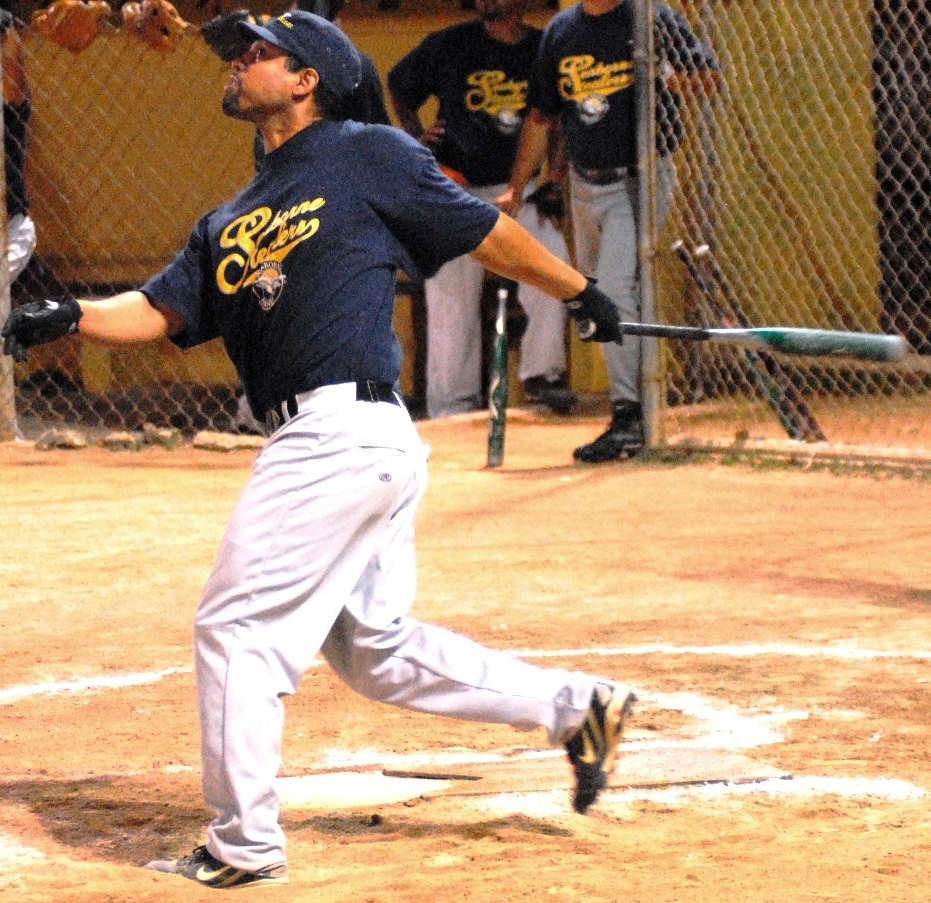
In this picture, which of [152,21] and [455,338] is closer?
[152,21]

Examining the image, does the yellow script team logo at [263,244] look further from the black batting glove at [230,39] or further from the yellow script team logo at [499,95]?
the yellow script team logo at [499,95]

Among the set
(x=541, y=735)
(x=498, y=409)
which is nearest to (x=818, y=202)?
(x=498, y=409)

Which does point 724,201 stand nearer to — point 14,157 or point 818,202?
point 818,202

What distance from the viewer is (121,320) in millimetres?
3539

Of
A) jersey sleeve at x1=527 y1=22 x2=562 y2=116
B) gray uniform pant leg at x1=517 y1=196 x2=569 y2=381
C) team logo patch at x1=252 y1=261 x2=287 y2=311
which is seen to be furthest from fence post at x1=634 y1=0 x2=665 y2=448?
team logo patch at x1=252 y1=261 x2=287 y2=311

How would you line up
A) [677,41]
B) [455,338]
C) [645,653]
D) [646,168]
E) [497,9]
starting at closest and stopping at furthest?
1. [645,653]
2. [646,168]
3. [677,41]
4. [497,9]
5. [455,338]

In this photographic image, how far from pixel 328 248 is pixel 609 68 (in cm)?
543

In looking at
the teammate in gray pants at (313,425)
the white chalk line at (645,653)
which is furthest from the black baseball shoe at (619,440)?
the teammate in gray pants at (313,425)

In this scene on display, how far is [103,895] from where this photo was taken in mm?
3131

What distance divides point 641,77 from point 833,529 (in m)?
2.69

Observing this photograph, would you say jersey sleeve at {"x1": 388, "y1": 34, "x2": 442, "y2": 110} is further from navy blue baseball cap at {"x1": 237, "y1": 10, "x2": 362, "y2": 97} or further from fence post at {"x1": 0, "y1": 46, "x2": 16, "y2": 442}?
navy blue baseball cap at {"x1": 237, "y1": 10, "x2": 362, "y2": 97}

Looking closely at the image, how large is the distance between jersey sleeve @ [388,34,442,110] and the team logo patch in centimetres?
662

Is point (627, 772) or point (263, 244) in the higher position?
point (263, 244)

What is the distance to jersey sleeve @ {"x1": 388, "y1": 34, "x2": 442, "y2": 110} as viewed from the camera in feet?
32.1
